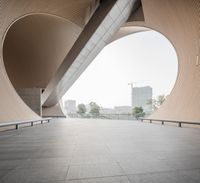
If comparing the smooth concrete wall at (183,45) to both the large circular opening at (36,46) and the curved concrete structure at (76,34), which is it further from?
the large circular opening at (36,46)

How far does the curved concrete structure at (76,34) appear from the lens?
8.77 metres

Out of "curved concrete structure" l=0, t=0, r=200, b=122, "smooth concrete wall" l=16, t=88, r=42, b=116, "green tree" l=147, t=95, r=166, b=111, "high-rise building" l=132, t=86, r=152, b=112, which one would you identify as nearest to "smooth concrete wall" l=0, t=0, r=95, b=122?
"curved concrete structure" l=0, t=0, r=200, b=122

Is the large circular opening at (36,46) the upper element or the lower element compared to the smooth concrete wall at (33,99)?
upper

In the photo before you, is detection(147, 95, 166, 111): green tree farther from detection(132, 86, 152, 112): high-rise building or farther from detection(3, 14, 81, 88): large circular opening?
detection(132, 86, 152, 112): high-rise building

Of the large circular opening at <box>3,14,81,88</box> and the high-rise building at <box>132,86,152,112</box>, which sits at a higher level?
the large circular opening at <box>3,14,81,88</box>

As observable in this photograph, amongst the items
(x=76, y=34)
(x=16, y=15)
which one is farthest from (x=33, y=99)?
(x=16, y=15)

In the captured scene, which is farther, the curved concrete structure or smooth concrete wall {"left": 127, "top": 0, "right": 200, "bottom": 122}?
the curved concrete structure

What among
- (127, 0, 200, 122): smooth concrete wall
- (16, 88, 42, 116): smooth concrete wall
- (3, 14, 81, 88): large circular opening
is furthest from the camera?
(16, 88, 42, 116): smooth concrete wall

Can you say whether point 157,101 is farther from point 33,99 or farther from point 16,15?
point 16,15

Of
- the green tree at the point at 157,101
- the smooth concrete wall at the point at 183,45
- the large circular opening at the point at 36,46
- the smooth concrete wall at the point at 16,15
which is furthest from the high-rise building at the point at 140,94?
the smooth concrete wall at the point at 16,15

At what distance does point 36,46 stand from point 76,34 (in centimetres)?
558

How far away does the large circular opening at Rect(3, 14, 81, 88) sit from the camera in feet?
53.3

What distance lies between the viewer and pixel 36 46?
19922mm

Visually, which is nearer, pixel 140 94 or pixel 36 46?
pixel 36 46
